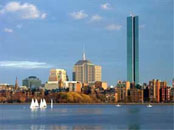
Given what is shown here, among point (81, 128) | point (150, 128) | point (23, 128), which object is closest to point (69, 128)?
point (81, 128)

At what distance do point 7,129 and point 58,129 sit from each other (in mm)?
5878

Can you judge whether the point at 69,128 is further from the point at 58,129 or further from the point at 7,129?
the point at 7,129

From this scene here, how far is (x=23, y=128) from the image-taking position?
55.5 meters

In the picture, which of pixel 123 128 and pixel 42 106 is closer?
pixel 123 128

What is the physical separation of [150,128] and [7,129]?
55.7 feet

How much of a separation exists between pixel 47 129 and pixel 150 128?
40.7ft

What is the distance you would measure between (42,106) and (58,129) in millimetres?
84709

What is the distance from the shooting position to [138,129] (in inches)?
2175

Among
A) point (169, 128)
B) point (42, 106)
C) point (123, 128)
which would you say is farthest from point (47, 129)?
point (42, 106)

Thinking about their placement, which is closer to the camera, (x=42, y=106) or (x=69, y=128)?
(x=69, y=128)

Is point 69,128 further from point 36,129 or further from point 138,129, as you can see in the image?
point 138,129

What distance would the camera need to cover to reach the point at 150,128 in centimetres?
5634

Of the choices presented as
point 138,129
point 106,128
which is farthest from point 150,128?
point 106,128

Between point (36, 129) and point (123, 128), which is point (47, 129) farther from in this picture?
point (123, 128)
